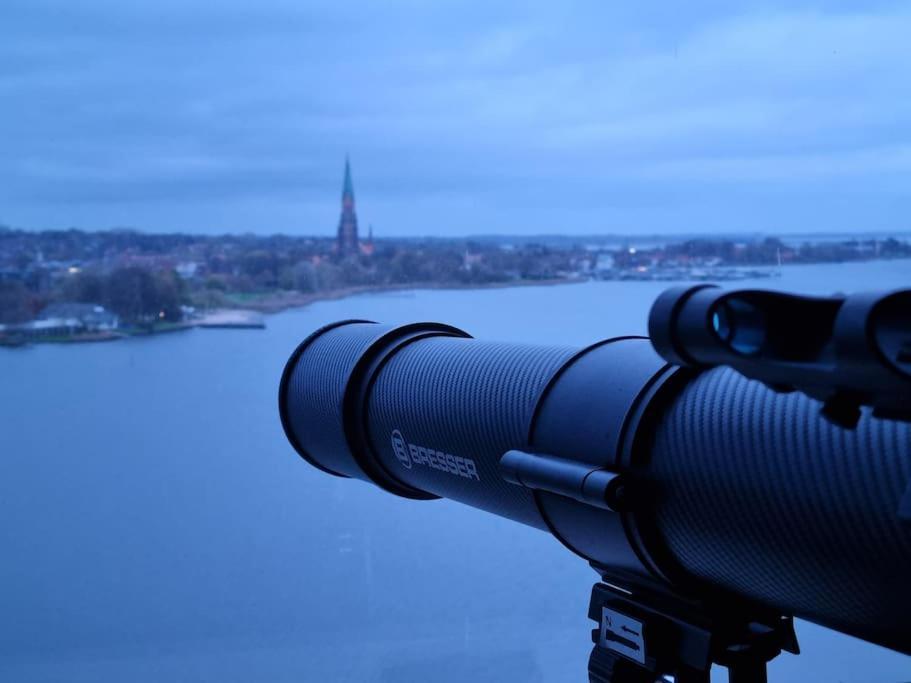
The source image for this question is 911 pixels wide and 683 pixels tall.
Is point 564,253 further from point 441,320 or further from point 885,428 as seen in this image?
point 885,428

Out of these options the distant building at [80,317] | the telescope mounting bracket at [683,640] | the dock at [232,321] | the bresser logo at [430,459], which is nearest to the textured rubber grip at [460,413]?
the bresser logo at [430,459]

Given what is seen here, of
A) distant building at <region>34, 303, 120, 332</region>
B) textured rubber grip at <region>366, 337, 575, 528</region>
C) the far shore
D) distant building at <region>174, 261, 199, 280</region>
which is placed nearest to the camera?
textured rubber grip at <region>366, 337, 575, 528</region>

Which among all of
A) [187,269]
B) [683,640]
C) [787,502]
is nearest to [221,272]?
[187,269]

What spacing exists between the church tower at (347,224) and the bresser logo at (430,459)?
2684 mm

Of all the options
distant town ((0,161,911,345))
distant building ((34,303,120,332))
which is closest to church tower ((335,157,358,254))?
distant town ((0,161,911,345))

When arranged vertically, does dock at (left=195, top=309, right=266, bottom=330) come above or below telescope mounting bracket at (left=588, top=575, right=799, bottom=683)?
above

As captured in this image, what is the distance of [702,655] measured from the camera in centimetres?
125

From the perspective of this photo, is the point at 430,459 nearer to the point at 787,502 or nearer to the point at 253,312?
the point at 787,502

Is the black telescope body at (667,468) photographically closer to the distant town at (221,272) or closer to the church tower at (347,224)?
the distant town at (221,272)

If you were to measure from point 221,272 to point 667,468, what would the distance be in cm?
361

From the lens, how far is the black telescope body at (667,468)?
0.96 m

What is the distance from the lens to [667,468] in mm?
1148

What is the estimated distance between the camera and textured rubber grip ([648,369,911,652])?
36.8 inches

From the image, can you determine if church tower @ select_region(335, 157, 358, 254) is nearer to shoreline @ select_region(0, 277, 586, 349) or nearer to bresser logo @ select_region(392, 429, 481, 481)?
shoreline @ select_region(0, 277, 586, 349)
